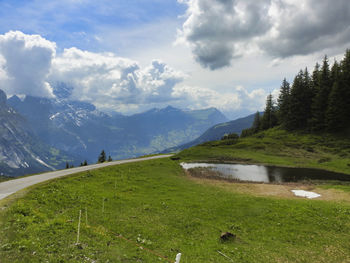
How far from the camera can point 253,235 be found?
1892 centimetres

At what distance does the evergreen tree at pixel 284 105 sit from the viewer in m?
110

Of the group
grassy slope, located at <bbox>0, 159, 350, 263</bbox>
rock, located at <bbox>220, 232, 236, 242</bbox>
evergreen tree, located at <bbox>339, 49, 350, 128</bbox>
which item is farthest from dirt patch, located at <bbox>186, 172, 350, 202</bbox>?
evergreen tree, located at <bbox>339, 49, 350, 128</bbox>

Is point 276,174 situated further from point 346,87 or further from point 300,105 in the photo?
point 300,105

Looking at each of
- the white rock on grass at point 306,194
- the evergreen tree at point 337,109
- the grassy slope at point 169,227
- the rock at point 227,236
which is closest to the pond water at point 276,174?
the white rock on grass at point 306,194

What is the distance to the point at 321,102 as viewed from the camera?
299 feet

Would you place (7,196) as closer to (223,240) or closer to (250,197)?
(223,240)

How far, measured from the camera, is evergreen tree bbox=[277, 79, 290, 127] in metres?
110

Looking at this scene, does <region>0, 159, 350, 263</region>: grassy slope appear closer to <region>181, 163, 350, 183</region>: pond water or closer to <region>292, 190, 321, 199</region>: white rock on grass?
<region>292, 190, 321, 199</region>: white rock on grass

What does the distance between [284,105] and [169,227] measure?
119 meters

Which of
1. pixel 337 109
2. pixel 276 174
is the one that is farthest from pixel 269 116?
pixel 276 174

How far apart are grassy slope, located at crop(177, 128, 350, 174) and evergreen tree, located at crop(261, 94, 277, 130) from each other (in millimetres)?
38326

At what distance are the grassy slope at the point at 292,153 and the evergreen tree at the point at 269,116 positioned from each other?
38.3 metres

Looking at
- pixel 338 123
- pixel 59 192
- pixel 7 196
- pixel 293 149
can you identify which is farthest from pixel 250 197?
pixel 338 123

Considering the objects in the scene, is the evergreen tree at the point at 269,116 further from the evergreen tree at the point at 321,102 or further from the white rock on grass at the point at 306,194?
the white rock on grass at the point at 306,194
